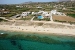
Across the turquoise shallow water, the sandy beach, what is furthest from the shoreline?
the turquoise shallow water

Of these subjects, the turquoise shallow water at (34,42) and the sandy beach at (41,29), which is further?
the sandy beach at (41,29)

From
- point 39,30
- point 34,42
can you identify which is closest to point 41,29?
point 39,30

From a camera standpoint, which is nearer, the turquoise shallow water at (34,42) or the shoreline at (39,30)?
the turquoise shallow water at (34,42)

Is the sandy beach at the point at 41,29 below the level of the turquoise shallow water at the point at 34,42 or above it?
above

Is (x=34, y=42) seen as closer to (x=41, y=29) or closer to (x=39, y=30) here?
(x=39, y=30)

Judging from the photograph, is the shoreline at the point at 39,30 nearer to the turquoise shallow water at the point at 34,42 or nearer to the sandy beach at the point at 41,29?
the sandy beach at the point at 41,29

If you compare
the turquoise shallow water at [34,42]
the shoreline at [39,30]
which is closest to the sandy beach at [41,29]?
the shoreline at [39,30]

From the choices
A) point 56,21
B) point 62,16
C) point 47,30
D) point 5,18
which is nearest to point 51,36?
point 47,30

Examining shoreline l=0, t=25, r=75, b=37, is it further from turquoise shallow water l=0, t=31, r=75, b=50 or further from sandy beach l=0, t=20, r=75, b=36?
turquoise shallow water l=0, t=31, r=75, b=50

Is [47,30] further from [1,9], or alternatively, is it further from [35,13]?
[1,9]

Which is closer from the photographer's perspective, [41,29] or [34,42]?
[34,42]
